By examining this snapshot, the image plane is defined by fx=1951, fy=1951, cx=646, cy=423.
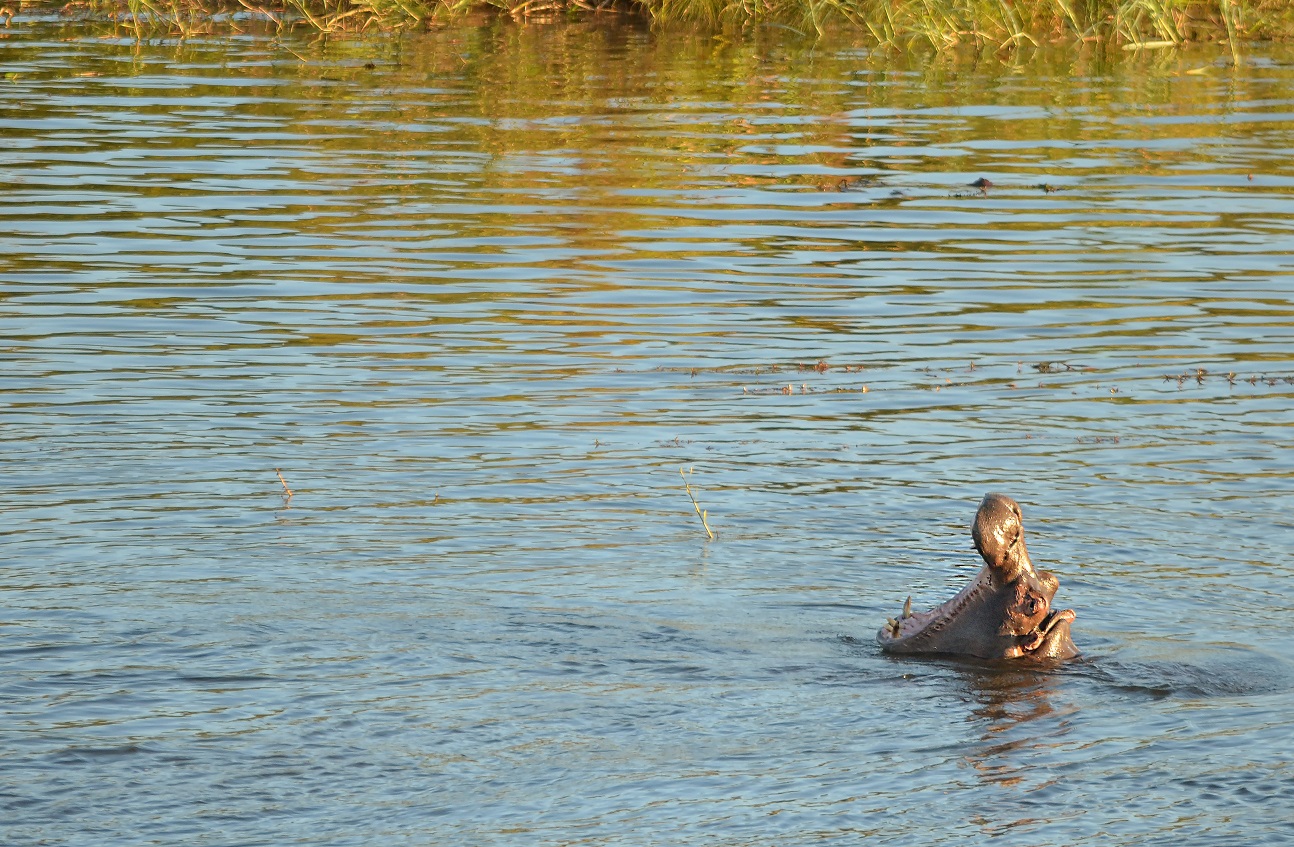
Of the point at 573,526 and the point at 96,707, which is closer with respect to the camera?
the point at 96,707


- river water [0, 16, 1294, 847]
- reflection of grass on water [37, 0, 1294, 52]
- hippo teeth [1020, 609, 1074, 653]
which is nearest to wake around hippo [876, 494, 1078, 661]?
hippo teeth [1020, 609, 1074, 653]

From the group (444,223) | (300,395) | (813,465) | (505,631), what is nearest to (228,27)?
(444,223)

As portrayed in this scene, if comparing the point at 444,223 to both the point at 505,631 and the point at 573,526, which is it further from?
the point at 505,631

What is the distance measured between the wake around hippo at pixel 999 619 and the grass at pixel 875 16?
56.0 feet

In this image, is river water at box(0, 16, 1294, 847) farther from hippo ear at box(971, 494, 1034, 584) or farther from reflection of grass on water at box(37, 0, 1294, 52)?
reflection of grass on water at box(37, 0, 1294, 52)

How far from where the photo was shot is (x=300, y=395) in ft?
31.2

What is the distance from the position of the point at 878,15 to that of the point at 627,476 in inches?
635

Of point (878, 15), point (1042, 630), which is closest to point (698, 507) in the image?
point (1042, 630)

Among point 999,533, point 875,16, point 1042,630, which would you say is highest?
point 875,16

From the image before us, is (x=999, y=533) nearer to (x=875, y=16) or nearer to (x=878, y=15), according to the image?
(x=878, y=15)

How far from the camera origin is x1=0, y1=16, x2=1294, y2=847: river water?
17.4ft

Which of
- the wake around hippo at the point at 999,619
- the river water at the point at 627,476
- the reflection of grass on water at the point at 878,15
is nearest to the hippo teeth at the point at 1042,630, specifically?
the wake around hippo at the point at 999,619

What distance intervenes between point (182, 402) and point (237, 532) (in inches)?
79.0

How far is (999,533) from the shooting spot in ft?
19.4
